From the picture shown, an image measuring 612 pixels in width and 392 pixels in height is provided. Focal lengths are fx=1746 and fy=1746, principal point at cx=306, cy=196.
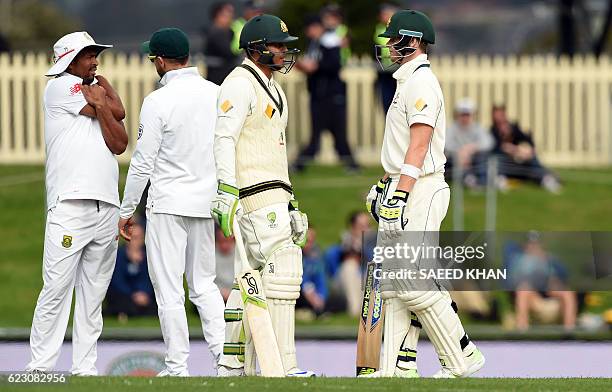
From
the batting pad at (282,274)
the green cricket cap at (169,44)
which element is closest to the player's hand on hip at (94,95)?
the green cricket cap at (169,44)

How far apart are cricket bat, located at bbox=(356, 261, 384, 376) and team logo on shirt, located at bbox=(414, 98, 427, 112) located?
1066 mm

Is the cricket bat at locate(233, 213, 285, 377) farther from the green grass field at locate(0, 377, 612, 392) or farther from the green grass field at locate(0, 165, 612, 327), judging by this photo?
the green grass field at locate(0, 165, 612, 327)

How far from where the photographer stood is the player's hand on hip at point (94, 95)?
11.5 metres

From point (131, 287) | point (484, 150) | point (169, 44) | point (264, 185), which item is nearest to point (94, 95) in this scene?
point (169, 44)

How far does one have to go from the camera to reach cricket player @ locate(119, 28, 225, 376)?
11.5 metres

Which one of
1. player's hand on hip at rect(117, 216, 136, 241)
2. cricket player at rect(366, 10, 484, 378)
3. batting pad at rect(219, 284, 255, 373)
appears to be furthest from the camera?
player's hand on hip at rect(117, 216, 136, 241)

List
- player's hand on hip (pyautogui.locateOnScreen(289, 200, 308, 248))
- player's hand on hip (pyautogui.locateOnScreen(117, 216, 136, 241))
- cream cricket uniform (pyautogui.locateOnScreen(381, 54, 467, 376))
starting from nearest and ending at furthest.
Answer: cream cricket uniform (pyautogui.locateOnScreen(381, 54, 467, 376)), player's hand on hip (pyautogui.locateOnScreen(289, 200, 308, 248)), player's hand on hip (pyautogui.locateOnScreen(117, 216, 136, 241))

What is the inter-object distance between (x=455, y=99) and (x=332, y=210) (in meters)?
3.85

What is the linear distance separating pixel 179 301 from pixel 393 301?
4.97 ft

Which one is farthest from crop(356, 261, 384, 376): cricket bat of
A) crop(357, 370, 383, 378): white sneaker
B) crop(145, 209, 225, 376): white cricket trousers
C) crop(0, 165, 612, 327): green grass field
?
crop(0, 165, 612, 327): green grass field

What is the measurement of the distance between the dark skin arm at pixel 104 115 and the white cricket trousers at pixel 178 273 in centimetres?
53

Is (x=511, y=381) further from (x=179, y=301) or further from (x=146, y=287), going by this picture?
(x=146, y=287)

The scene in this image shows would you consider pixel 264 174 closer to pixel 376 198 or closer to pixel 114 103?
pixel 376 198

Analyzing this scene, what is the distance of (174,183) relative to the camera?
37.8 ft
